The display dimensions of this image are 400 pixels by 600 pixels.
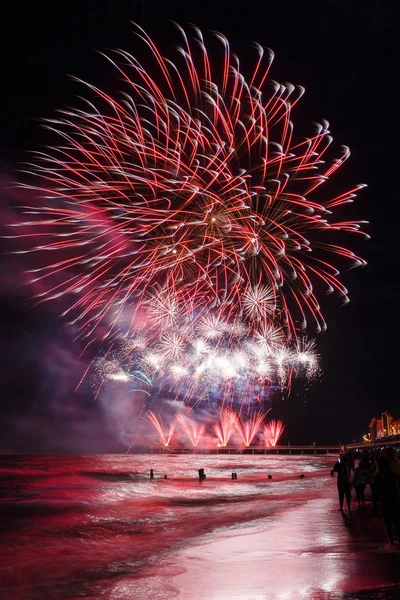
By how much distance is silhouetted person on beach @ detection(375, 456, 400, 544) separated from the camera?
9.79 meters

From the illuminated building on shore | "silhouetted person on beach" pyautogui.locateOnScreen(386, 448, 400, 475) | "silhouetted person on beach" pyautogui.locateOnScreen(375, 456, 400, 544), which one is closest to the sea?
"silhouetted person on beach" pyautogui.locateOnScreen(375, 456, 400, 544)

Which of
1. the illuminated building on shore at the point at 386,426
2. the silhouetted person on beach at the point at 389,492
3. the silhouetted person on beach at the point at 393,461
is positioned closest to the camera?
the silhouetted person on beach at the point at 389,492

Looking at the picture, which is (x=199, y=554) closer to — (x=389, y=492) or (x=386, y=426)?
(x=389, y=492)

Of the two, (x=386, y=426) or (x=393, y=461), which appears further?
(x=386, y=426)

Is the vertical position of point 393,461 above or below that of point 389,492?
above

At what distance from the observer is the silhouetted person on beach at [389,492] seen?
979 centimetres

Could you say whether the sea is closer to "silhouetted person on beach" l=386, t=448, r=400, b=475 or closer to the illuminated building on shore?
"silhouetted person on beach" l=386, t=448, r=400, b=475

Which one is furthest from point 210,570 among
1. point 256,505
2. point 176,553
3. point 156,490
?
point 156,490

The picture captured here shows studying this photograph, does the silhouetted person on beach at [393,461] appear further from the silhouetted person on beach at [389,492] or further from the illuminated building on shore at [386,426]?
the illuminated building on shore at [386,426]

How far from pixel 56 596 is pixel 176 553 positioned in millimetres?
3680

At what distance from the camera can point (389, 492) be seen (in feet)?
32.2

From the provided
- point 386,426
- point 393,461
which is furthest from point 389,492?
point 386,426

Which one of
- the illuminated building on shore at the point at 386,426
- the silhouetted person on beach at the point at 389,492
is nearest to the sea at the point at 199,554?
the silhouetted person on beach at the point at 389,492

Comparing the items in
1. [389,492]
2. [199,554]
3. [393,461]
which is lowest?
[199,554]
